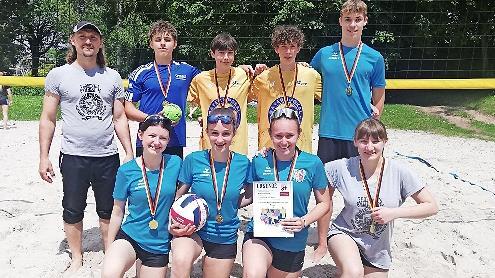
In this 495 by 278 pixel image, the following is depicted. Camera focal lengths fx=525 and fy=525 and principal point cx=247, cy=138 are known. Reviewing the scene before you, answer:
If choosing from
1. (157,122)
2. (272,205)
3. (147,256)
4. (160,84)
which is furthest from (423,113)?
(147,256)

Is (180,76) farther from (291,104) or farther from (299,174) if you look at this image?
(299,174)

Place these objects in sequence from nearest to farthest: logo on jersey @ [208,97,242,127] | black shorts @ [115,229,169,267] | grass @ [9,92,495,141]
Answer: black shorts @ [115,229,169,267]
logo on jersey @ [208,97,242,127]
grass @ [9,92,495,141]

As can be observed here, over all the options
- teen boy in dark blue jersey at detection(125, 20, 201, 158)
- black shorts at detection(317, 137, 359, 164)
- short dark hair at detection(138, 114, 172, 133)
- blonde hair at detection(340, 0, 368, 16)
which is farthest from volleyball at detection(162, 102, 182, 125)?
blonde hair at detection(340, 0, 368, 16)

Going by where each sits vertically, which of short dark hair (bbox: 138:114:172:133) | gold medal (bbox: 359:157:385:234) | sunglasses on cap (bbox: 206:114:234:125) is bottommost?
gold medal (bbox: 359:157:385:234)

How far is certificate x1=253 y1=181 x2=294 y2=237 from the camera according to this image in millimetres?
2846

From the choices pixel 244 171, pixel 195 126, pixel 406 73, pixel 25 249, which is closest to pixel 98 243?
pixel 25 249

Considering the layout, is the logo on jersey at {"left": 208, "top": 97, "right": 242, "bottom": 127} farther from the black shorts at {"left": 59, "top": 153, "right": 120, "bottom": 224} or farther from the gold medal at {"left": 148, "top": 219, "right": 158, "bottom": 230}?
the gold medal at {"left": 148, "top": 219, "right": 158, "bottom": 230}

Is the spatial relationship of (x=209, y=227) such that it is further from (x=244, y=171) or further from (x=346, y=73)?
(x=346, y=73)

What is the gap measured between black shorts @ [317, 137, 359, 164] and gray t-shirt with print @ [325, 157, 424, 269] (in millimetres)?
512

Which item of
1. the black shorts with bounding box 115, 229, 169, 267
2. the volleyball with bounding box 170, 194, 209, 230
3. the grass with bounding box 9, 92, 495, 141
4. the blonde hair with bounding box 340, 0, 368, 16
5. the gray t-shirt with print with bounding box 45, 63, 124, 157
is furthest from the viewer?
the grass with bounding box 9, 92, 495, 141

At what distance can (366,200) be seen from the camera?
114 inches

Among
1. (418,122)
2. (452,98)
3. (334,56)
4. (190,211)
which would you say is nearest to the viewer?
(190,211)

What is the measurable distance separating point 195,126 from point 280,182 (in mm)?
7862

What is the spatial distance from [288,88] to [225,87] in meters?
0.42
